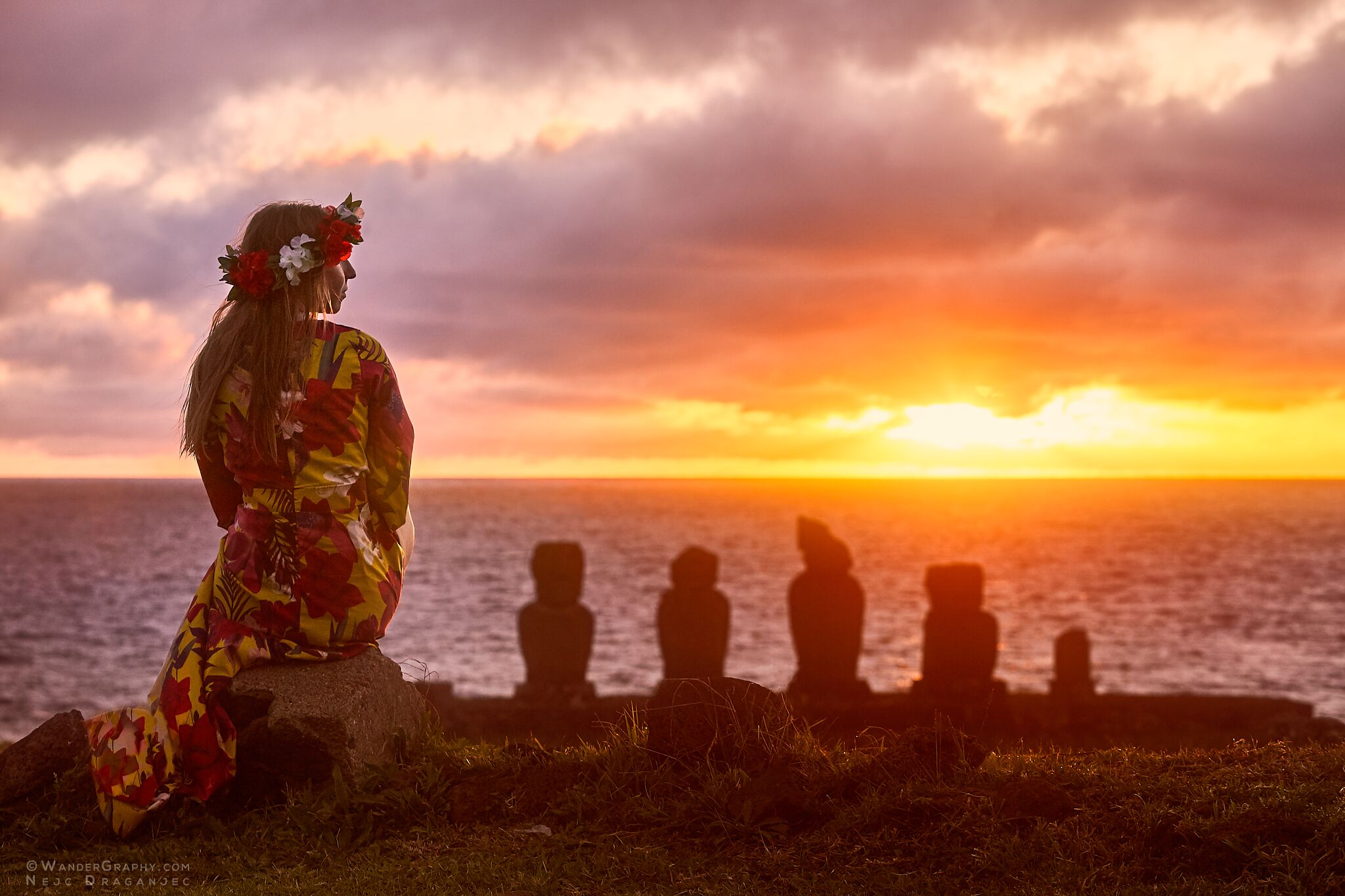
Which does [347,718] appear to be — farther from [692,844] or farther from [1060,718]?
[1060,718]

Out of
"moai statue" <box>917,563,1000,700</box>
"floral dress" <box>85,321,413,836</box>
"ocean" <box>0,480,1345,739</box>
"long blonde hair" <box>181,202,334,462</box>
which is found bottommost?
"ocean" <box>0,480,1345,739</box>

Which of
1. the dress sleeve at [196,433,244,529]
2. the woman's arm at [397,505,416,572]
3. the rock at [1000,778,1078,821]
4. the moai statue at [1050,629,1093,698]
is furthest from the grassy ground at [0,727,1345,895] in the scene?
the moai statue at [1050,629,1093,698]

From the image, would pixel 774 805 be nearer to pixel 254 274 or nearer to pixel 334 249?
pixel 334 249

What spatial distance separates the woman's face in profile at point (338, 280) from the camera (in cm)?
591

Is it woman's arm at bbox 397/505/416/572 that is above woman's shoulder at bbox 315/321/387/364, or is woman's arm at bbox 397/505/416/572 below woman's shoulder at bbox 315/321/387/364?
below

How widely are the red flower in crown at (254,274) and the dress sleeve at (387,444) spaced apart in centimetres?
66

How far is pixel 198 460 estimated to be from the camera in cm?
601

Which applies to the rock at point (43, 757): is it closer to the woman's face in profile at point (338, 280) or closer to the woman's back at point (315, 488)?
the woman's back at point (315, 488)

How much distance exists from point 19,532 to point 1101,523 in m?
126

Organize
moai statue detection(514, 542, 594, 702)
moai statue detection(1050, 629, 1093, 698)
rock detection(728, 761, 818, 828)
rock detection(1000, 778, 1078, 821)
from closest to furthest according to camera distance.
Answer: rock detection(1000, 778, 1078, 821) < rock detection(728, 761, 818, 828) < moai statue detection(514, 542, 594, 702) < moai statue detection(1050, 629, 1093, 698)

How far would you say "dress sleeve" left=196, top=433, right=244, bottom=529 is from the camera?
19.6 feet

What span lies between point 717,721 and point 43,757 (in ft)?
11.7

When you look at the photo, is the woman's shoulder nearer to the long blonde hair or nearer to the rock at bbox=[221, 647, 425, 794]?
the long blonde hair

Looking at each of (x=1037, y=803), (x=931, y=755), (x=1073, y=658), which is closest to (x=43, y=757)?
(x=931, y=755)
